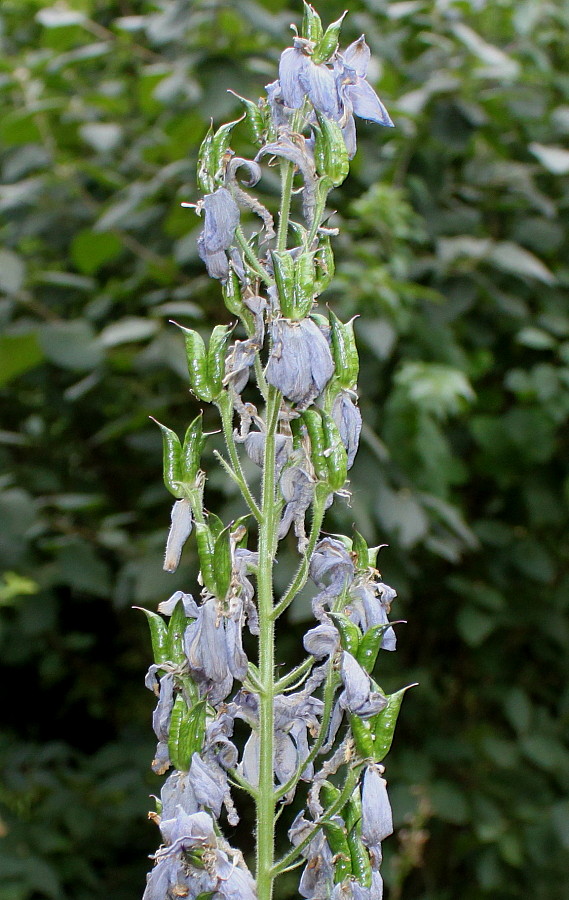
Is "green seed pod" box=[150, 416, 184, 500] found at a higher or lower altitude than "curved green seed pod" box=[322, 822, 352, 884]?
higher

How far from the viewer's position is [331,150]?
28.6 inches

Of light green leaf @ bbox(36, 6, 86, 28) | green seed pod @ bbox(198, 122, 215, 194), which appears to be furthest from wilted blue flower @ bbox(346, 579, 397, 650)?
light green leaf @ bbox(36, 6, 86, 28)

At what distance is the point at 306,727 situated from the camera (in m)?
0.79

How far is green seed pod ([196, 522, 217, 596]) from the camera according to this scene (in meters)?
0.68

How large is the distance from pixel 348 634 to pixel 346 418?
0.16 m

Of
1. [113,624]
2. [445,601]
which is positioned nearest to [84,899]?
[113,624]

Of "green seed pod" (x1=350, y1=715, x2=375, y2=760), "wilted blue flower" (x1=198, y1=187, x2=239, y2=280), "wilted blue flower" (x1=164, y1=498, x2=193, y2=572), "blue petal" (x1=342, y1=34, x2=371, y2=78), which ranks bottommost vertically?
"green seed pod" (x1=350, y1=715, x2=375, y2=760)

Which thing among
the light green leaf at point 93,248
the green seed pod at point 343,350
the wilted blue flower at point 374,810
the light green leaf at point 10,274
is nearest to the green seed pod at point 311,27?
the green seed pod at point 343,350

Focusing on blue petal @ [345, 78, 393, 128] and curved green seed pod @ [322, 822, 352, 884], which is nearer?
curved green seed pod @ [322, 822, 352, 884]

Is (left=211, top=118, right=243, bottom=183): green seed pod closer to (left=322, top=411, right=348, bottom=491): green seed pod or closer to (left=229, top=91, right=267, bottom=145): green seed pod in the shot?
(left=229, top=91, right=267, bottom=145): green seed pod

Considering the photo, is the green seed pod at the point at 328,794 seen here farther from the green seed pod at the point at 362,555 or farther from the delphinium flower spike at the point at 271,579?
the green seed pod at the point at 362,555

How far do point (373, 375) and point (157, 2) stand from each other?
2.82ft

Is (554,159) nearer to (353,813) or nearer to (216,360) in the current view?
(216,360)

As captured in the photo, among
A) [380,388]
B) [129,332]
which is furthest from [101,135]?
[380,388]
